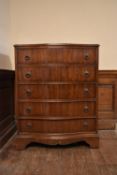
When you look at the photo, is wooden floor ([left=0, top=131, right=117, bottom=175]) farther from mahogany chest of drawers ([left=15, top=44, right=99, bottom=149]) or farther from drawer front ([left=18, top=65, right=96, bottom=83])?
drawer front ([left=18, top=65, right=96, bottom=83])

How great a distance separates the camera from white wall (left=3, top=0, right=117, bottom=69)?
2883 millimetres

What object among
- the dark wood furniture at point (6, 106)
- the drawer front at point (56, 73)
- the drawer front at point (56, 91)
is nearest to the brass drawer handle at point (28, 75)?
the drawer front at point (56, 73)

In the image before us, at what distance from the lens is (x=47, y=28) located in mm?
2912

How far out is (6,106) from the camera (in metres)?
2.58

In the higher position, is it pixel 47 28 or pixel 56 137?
pixel 47 28

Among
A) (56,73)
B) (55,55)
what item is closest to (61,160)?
(56,73)

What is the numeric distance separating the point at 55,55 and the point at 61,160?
1048mm

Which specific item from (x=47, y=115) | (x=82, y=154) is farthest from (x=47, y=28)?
(x=82, y=154)

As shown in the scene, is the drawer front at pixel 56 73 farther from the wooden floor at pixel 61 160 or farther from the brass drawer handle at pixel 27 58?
the wooden floor at pixel 61 160

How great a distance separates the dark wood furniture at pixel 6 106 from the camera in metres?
2.37

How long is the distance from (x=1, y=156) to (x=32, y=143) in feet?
1.47

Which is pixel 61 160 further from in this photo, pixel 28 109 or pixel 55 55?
pixel 55 55

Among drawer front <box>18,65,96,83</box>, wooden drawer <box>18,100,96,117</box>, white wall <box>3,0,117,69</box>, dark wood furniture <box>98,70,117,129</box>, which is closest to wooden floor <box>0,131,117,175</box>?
wooden drawer <box>18,100,96,117</box>

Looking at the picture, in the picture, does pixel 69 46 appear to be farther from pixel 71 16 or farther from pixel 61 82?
pixel 71 16
